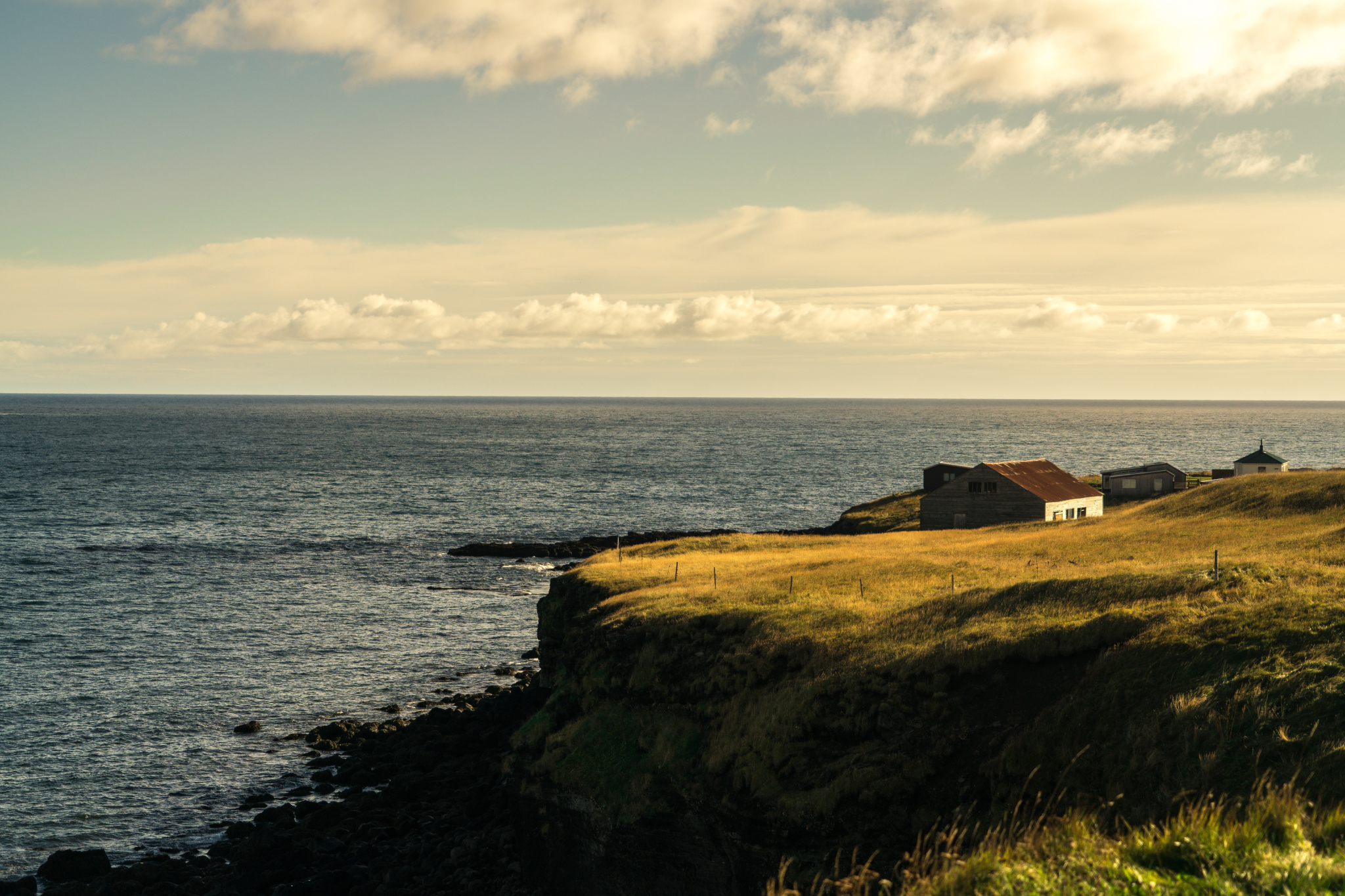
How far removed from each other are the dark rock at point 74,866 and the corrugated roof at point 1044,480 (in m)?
61.9

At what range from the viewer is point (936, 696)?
76.8 feet

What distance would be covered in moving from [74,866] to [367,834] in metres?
8.52

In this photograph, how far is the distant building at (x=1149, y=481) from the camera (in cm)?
9088

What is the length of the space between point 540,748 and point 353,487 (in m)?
111

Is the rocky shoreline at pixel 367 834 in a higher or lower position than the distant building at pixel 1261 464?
lower

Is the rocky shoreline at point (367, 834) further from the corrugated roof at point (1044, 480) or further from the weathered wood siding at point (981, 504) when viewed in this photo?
the corrugated roof at point (1044, 480)

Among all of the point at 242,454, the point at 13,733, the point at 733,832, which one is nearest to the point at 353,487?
the point at 242,454

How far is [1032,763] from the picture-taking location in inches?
802

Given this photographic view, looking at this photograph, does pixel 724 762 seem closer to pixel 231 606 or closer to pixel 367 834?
pixel 367 834

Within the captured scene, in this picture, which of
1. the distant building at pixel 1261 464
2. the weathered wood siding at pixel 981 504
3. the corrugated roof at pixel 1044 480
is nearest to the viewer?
the weathered wood siding at pixel 981 504

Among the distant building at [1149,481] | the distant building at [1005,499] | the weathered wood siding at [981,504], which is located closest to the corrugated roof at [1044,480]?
the distant building at [1005,499]

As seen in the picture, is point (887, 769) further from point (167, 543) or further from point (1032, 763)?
point (167, 543)

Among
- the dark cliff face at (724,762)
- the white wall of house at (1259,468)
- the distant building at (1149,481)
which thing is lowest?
the dark cliff face at (724,762)

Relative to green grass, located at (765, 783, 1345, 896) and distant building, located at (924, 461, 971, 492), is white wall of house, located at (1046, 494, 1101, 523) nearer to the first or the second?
distant building, located at (924, 461, 971, 492)
